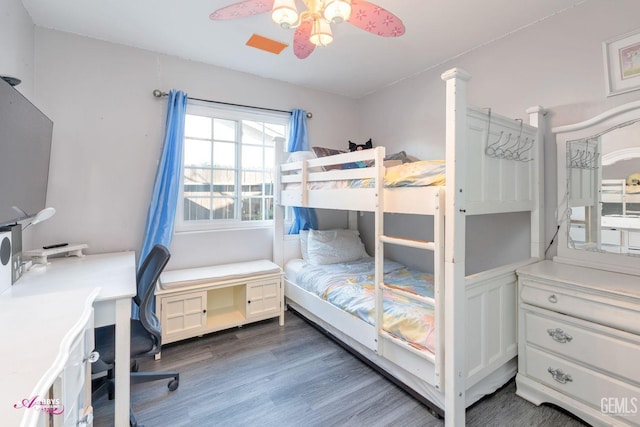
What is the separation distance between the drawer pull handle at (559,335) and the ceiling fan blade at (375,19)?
1.94m

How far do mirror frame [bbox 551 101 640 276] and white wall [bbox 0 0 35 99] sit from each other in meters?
3.53

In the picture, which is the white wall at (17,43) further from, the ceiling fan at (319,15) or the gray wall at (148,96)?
the ceiling fan at (319,15)

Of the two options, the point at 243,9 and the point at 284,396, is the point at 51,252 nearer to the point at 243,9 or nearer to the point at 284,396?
the point at 284,396

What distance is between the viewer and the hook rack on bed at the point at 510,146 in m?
1.69

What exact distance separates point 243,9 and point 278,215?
6.39ft

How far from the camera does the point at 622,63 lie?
178 cm

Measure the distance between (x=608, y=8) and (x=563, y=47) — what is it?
0.27m

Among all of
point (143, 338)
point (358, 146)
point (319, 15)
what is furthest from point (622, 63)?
point (143, 338)

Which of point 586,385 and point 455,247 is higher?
point 455,247

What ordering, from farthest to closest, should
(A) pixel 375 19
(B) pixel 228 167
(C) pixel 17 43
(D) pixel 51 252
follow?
1. (B) pixel 228 167
2. (D) pixel 51 252
3. (C) pixel 17 43
4. (A) pixel 375 19

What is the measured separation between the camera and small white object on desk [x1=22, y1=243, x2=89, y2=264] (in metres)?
1.96

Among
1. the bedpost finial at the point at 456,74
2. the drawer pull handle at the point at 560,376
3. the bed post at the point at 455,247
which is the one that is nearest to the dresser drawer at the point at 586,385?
the drawer pull handle at the point at 560,376

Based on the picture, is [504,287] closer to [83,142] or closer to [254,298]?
[254,298]

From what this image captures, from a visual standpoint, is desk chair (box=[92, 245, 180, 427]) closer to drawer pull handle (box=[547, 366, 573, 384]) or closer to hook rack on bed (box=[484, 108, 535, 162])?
hook rack on bed (box=[484, 108, 535, 162])
